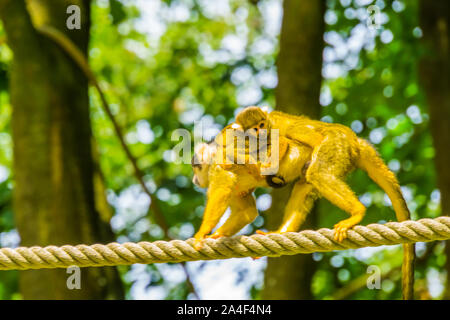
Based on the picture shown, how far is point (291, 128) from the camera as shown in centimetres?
419

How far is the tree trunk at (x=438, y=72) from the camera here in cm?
701

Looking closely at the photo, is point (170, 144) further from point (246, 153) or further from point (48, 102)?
point (246, 153)

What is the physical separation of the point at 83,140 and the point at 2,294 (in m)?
3.17

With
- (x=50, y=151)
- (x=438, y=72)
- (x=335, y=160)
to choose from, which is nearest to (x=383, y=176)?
(x=335, y=160)

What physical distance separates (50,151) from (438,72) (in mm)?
4222

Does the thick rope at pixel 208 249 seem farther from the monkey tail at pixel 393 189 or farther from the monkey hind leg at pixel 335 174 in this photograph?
the monkey tail at pixel 393 189

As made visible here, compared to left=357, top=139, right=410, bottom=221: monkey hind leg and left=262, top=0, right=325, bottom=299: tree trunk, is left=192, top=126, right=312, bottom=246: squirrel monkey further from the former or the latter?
left=262, top=0, right=325, bottom=299: tree trunk

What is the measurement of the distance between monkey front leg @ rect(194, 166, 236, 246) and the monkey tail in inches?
33.2

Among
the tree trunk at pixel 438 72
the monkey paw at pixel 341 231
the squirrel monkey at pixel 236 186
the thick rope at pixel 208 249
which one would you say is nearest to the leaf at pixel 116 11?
the squirrel monkey at pixel 236 186

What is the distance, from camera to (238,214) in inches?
168

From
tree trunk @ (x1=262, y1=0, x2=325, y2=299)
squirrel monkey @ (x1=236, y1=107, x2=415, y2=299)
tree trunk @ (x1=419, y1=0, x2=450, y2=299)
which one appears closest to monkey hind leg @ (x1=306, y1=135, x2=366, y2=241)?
squirrel monkey @ (x1=236, y1=107, x2=415, y2=299)

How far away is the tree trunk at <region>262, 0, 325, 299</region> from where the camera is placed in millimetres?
5617

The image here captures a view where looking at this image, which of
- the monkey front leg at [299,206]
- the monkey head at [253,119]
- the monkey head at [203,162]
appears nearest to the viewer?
the monkey head at [253,119]
